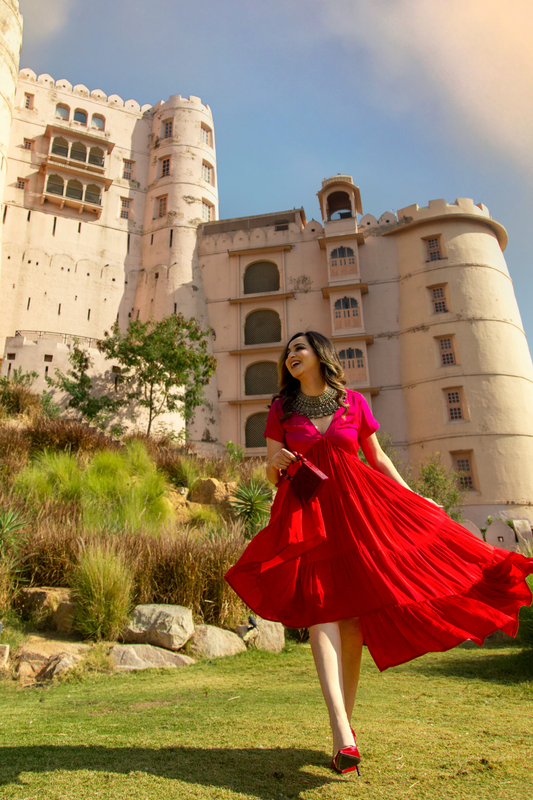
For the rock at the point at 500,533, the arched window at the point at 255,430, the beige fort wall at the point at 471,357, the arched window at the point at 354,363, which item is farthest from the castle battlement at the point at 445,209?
the rock at the point at 500,533

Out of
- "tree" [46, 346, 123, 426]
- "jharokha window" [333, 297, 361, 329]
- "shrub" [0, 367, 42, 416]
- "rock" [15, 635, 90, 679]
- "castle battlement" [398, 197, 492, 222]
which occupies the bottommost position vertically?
"rock" [15, 635, 90, 679]

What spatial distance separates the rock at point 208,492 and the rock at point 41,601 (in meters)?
5.06

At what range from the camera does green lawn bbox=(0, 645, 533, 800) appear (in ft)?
6.51

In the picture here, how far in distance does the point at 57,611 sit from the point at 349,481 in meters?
4.81

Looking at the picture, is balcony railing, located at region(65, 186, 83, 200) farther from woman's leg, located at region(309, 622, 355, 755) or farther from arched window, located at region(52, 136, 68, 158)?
woman's leg, located at region(309, 622, 355, 755)

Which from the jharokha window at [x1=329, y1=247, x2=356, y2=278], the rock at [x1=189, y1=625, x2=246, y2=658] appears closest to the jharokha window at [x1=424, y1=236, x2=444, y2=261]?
the jharokha window at [x1=329, y1=247, x2=356, y2=278]

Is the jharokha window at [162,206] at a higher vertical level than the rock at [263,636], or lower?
higher

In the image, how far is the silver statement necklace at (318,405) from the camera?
3.07 metres

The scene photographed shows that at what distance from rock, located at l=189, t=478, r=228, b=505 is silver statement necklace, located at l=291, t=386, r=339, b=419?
831 cm

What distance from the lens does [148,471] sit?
11.4 metres

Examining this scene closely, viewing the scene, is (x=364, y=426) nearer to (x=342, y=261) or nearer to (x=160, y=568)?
(x=160, y=568)

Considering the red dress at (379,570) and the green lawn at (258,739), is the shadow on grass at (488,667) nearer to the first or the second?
the green lawn at (258,739)

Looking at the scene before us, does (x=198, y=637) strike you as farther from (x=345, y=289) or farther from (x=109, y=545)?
(x=345, y=289)

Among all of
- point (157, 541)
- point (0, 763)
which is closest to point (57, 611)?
point (157, 541)
